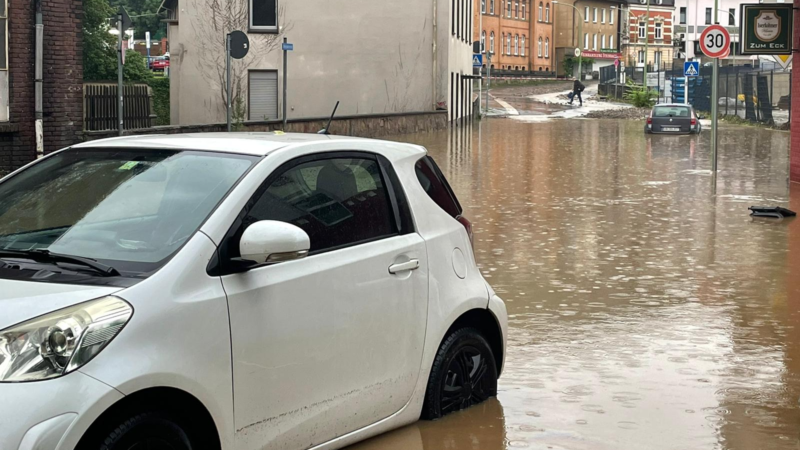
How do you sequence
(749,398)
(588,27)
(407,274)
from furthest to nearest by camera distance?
(588,27) < (749,398) < (407,274)

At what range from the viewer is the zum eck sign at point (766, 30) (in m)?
21.5

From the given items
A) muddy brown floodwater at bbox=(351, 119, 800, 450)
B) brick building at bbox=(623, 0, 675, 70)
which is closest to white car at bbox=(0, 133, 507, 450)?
muddy brown floodwater at bbox=(351, 119, 800, 450)

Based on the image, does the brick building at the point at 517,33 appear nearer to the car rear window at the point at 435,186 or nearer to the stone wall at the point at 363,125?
the stone wall at the point at 363,125

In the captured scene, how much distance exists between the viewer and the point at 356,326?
16.7ft

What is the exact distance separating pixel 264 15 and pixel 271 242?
134ft

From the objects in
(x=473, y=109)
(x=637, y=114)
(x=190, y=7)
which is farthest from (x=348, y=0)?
(x=637, y=114)

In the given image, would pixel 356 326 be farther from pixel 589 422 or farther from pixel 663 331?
pixel 663 331

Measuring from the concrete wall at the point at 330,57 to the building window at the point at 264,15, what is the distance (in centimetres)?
25

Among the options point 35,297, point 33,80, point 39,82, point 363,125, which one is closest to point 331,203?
point 35,297

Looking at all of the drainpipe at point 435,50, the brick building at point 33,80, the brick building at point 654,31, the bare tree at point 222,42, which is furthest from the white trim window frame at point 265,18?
the brick building at point 654,31

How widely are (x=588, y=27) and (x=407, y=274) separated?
131m

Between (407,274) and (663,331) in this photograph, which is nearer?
(407,274)

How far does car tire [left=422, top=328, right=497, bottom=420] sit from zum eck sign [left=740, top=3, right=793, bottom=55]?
16.8 m

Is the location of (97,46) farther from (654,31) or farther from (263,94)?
(654,31)
